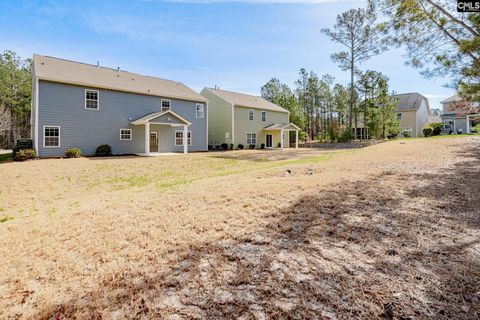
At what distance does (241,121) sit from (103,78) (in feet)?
45.9

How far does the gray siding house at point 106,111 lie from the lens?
17.0 meters

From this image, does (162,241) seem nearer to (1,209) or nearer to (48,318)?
(48,318)

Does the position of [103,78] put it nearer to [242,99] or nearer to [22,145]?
[22,145]

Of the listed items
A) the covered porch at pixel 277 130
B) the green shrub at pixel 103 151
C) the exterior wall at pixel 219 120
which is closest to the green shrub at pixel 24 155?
the green shrub at pixel 103 151

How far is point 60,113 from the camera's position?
17.4 m

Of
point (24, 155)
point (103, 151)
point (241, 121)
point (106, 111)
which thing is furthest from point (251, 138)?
point (24, 155)

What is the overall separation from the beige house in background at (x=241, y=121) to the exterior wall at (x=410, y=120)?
19886 mm

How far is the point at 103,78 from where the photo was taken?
66.4 ft

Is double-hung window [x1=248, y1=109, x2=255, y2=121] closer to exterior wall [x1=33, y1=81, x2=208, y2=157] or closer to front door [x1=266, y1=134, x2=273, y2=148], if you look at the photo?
front door [x1=266, y1=134, x2=273, y2=148]

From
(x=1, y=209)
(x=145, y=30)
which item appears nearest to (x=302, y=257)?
(x=1, y=209)

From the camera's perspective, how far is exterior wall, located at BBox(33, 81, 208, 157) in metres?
17.0

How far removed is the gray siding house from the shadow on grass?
58.7 ft

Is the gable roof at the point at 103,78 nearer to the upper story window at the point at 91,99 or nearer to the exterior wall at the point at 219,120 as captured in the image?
the upper story window at the point at 91,99

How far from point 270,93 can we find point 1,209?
156 ft
